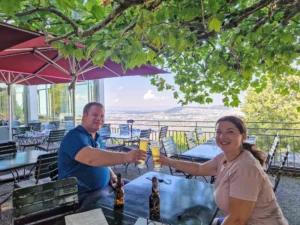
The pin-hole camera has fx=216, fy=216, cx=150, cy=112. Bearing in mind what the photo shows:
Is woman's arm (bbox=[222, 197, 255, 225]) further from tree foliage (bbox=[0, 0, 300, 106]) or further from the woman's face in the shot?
tree foliage (bbox=[0, 0, 300, 106])

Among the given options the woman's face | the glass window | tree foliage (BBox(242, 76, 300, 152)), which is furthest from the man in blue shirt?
the glass window

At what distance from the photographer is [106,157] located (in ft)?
6.02

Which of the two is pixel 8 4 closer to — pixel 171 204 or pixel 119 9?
pixel 119 9

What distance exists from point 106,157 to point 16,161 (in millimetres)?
2028

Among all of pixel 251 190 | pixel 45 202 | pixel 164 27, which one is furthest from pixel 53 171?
pixel 251 190

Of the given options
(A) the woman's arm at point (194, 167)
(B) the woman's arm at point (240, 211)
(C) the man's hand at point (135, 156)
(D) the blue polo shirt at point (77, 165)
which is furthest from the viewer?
(A) the woman's arm at point (194, 167)

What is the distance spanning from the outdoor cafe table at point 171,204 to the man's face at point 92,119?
71cm

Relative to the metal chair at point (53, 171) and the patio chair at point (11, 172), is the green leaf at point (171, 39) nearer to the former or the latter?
the metal chair at point (53, 171)

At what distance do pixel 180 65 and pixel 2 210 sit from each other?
4129mm

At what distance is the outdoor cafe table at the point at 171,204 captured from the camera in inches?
55.9

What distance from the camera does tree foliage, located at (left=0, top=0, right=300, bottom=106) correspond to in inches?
63.6

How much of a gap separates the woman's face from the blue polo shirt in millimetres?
1178

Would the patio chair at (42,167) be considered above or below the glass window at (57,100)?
below

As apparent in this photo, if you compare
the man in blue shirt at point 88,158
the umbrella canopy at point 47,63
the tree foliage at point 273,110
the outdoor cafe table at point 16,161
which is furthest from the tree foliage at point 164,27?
the tree foliage at point 273,110
